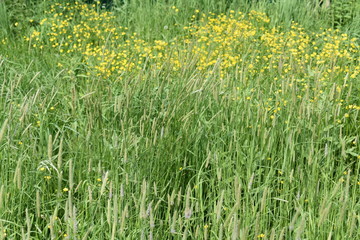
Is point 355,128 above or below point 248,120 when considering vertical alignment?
below

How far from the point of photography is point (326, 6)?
6.31 metres

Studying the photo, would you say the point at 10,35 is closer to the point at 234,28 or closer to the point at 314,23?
the point at 234,28

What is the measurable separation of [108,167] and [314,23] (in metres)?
4.06

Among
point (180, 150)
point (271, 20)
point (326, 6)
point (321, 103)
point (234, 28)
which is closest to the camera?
point (180, 150)

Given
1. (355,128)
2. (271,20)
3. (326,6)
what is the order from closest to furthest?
(355,128) → (271,20) → (326,6)

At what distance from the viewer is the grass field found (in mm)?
2197

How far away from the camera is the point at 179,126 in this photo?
295 centimetres

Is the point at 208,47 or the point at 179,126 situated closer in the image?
the point at 179,126

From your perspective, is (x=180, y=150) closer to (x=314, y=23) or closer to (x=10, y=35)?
(x=10, y=35)

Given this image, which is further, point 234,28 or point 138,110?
point 234,28

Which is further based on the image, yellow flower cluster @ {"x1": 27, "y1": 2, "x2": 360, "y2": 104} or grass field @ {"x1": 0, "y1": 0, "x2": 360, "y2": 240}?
yellow flower cluster @ {"x1": 27, "y1": 2, "x2": 360, "y2": 104}

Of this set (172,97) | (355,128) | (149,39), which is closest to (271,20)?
(149,39)

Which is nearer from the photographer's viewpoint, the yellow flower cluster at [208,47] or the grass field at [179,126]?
the grass field at [179,126]

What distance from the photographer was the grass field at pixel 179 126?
7.21 ft
